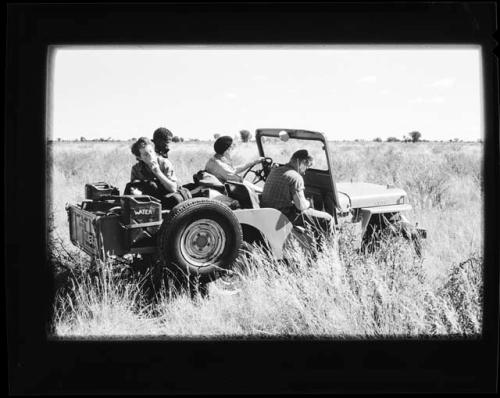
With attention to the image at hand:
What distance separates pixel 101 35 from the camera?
3.72 m

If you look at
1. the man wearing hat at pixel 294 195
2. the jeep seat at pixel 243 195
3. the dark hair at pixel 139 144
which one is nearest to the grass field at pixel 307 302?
the man wearing hat at pixel 294 195

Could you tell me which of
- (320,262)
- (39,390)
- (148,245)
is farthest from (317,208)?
(39,390)

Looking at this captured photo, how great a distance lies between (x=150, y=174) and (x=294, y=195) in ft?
4.61

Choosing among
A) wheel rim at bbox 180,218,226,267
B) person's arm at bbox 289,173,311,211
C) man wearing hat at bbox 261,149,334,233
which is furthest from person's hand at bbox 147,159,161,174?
person's arm at bbox 289,173,311,211

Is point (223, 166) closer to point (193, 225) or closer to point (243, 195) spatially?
point (243, 195)

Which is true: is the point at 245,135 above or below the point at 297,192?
above

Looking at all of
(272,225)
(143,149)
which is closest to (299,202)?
(272,225)

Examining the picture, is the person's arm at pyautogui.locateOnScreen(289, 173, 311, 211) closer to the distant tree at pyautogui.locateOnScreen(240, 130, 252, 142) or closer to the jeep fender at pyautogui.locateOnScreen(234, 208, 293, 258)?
A: the jeep fender at pyautogui.locateOnScreen(234, 208, 293, 258)

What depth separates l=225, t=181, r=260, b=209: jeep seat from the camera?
5.17m

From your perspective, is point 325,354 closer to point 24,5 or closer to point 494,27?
point 494,27

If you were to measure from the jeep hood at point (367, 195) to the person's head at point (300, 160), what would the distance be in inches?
27.2

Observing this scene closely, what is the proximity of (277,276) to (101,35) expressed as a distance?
2.59 m

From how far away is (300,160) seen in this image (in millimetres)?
5230

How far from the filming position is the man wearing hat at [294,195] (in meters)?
5.16
